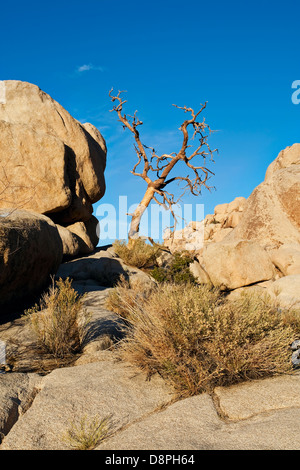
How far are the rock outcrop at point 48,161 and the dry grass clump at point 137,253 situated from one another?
4.19 feet

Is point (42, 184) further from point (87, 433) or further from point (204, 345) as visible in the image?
point (87, 433)

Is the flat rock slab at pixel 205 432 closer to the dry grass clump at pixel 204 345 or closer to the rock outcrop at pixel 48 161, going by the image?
the dry grass clump at pixel 204 345

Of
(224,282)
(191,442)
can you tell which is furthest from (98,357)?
(224,282)

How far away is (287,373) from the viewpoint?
433 centimetres

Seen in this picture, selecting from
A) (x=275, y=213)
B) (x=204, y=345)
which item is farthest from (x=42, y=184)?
(x=275, y=213)

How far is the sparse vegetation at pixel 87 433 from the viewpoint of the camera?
3.01m

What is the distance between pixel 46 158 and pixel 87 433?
10455mm

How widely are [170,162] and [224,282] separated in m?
7.36

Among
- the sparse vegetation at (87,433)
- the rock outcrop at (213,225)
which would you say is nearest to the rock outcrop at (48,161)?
the sparse vegetation at (87,433)

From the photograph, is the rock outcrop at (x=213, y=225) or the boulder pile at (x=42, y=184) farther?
the rock outcrop at (x=213, y=225)

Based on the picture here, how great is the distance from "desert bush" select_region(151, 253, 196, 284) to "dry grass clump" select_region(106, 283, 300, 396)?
735 centimetres

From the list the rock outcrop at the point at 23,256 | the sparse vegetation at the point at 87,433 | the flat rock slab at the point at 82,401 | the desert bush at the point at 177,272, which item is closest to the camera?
the sparse vegetation at the point at 87,433

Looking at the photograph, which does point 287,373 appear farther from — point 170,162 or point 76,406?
point 170,162

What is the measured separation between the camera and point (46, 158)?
12.2 metres
